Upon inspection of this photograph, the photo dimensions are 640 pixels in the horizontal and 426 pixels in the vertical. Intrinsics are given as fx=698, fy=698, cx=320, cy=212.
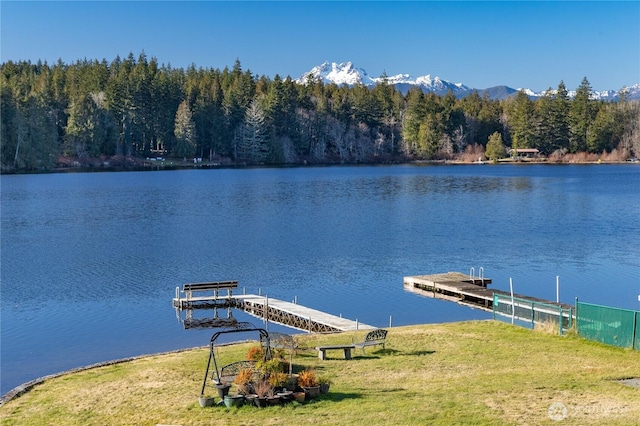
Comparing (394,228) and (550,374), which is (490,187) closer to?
(394,228)

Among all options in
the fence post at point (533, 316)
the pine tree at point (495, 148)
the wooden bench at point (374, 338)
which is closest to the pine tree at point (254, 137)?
the pine tree at point (495, 148)

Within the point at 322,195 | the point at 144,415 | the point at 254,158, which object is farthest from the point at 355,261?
the point at 254,158

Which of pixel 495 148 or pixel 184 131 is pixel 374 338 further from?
pixel 495 148

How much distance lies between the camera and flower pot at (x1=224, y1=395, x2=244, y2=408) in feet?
54.3

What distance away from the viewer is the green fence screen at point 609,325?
22.3 m

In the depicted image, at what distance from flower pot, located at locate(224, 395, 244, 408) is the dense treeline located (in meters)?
126

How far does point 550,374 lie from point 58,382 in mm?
14206

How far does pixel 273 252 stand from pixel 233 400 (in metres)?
34.0

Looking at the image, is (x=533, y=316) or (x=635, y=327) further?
(x=533, y=316)

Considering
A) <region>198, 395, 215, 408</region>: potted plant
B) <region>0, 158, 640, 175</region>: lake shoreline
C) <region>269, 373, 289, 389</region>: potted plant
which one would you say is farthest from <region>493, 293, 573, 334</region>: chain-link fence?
<region>0, 158, 640, 175</region>: lake shoreline

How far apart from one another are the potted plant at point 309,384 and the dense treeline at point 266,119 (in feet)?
414

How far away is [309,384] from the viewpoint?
56.4ft

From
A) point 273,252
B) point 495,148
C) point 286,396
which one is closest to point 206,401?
point 286,396

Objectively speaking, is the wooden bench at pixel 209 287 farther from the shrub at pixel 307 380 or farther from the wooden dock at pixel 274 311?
the shrub at pixel 307 380
